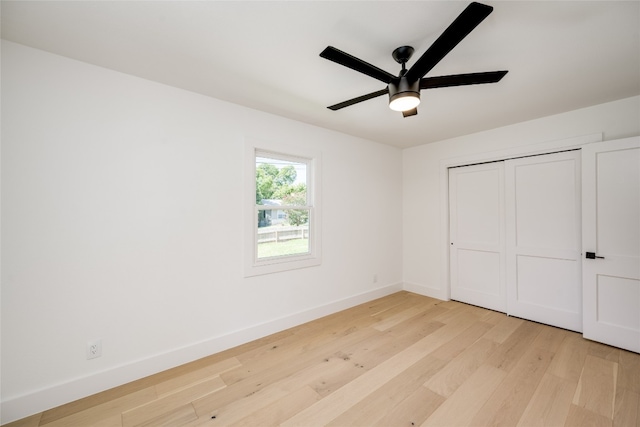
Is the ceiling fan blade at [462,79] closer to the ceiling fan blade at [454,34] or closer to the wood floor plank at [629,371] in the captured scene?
the ceiling fan blade at [454,34]

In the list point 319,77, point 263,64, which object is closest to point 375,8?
point 319,77

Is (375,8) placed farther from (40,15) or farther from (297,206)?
(297,206)

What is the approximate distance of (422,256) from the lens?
4430 mm

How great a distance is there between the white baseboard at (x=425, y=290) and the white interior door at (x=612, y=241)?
1618mm

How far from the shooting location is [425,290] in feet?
14.3

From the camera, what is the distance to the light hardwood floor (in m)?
1.77

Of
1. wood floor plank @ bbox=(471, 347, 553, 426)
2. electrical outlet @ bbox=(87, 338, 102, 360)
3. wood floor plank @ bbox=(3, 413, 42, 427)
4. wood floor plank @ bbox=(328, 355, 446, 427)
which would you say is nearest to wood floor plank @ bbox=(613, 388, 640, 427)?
wood floor plank @ bbox=(471, 347, 553, 426)

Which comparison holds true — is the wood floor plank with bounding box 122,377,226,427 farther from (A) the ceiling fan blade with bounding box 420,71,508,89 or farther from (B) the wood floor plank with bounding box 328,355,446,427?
(A) the ceiling fan blade with bounding box 420,71,508,89

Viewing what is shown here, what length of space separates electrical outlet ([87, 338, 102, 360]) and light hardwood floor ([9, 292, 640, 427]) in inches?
11.9

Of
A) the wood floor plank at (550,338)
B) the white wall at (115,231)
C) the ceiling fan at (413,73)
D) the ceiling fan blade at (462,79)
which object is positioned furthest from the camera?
the wood floor plank at (550,338)

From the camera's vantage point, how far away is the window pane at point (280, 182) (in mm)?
3041

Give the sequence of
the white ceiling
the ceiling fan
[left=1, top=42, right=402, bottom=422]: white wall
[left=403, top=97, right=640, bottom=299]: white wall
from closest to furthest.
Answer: the ceiling fan → the white ceiling → [left=1, top=42, right=402, bottom=422]: white wall → [left=403, top=97, right=640, bottom=299]: white wall

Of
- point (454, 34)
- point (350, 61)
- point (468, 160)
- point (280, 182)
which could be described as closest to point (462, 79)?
point (454, 34)

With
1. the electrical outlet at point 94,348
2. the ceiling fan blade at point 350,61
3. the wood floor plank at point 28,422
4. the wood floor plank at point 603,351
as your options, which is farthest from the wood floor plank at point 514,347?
the wood floor plank at point 28,422
